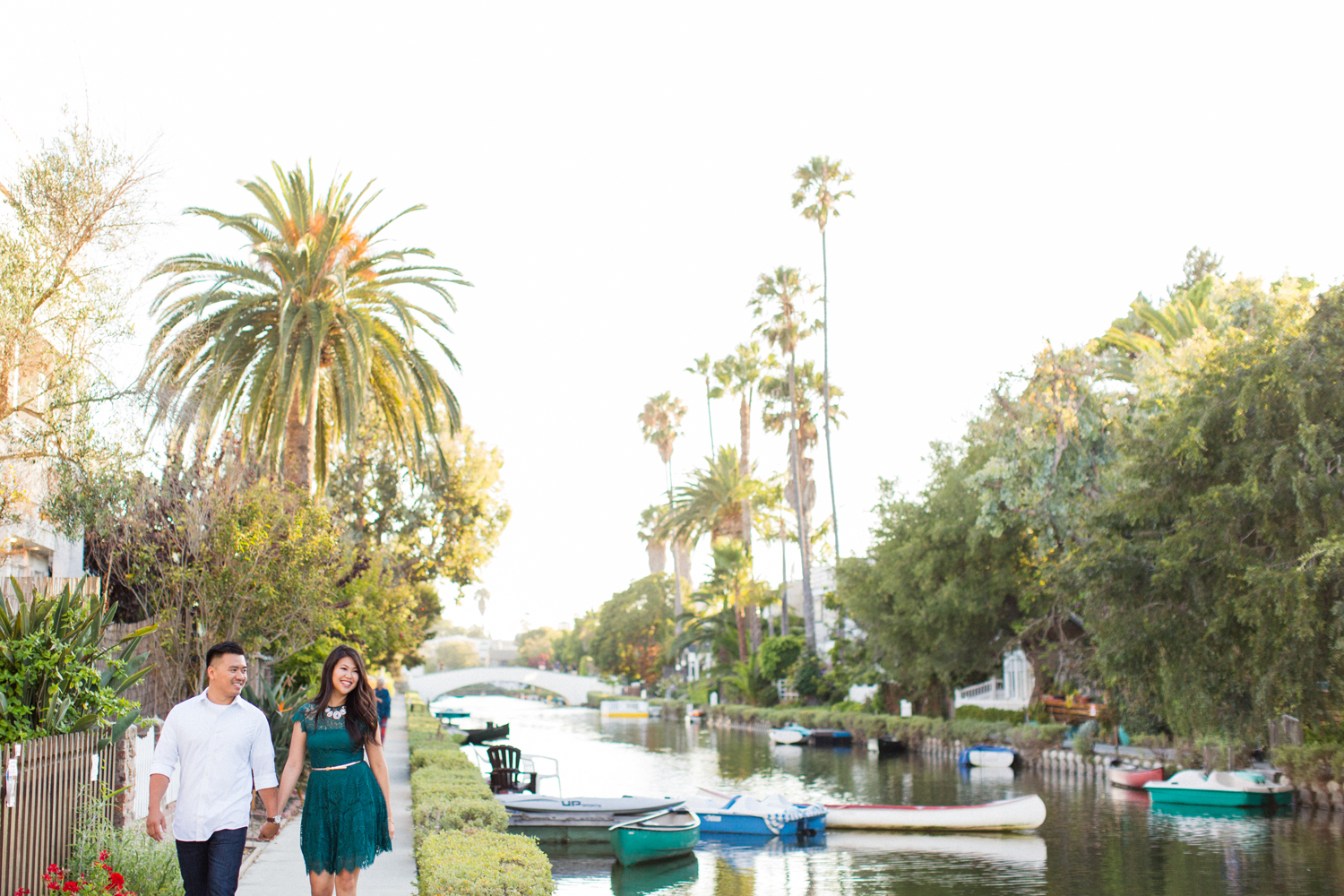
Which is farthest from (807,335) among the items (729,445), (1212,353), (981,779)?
(1212,353)

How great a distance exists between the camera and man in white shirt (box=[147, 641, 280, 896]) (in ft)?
21.7

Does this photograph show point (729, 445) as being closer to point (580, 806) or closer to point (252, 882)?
point (580, 806)

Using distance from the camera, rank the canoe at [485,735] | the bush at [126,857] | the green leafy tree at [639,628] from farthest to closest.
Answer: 1. the green leafy tree at [639,628]
2. the canoe at [485,735]
3. the bush at [126,857]

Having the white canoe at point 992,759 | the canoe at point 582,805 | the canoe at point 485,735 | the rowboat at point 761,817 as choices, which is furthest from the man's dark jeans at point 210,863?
the canoe at point 485,735

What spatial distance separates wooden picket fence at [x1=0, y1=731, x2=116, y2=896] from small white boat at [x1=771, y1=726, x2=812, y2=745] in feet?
137

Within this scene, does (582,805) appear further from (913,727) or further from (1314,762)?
(913,727)

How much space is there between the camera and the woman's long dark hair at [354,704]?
7145mm

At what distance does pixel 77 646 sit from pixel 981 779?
29.1 meters

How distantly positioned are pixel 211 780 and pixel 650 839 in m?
14.4

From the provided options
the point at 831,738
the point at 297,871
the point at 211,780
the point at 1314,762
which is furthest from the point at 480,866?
the point at 831,738

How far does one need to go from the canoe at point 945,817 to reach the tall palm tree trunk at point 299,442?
1319cm

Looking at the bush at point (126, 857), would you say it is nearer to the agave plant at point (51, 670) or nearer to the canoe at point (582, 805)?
the agave plant at point (51, 670)

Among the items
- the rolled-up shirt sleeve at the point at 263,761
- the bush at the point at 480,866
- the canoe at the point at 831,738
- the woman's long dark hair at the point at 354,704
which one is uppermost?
the woman's long dark hair at the point at 354,704

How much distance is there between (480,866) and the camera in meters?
10.0
